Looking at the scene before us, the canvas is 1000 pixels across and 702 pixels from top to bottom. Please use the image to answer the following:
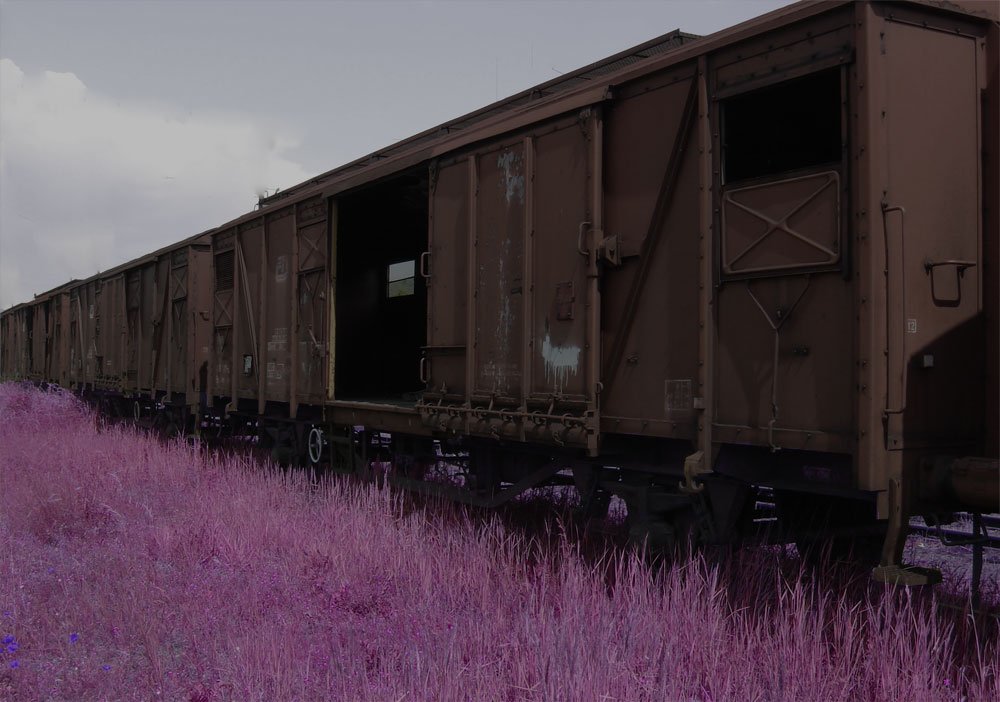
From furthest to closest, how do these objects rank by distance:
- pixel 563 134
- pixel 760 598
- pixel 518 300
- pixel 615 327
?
pixel 518 300 → pixel 563 134 → pixel 615 327 → pixel 760 598

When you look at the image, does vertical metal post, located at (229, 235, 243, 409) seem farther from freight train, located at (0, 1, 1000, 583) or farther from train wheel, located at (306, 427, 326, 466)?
freight train, located at (0, 1, 1000, 583)

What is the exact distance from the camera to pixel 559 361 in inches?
244

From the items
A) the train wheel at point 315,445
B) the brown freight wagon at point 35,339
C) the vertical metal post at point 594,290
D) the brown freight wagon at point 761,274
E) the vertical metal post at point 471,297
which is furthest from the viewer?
the brown freight wagon at point 35,339

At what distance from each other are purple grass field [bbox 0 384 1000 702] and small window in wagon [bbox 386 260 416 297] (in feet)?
14.6

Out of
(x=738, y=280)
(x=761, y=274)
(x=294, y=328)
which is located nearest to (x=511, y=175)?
(x=738, y=280)

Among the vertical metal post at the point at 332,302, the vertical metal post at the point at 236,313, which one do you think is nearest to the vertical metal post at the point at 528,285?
the vertical metal post at the point at 332,302

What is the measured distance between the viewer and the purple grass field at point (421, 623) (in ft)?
12.5

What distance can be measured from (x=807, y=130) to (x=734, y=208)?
671 mm

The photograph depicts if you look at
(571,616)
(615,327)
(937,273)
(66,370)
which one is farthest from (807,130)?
(66,370)

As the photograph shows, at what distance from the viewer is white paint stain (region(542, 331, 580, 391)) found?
6.05 metres

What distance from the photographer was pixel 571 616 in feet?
14.9

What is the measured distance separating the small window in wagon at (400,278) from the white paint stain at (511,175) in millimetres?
4567

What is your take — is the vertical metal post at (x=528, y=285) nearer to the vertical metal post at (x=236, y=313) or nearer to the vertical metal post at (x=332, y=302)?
the vertical metal post at (x=332, y=302)

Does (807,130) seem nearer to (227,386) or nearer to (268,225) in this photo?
(268,225)
